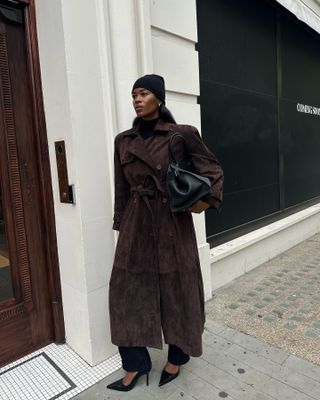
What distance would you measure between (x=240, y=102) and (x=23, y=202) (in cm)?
313

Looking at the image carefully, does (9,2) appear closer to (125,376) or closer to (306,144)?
(125,376)

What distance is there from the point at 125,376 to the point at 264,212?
3.49 meters

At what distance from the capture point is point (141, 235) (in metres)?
2.12

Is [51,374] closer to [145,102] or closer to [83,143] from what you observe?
[83,143]

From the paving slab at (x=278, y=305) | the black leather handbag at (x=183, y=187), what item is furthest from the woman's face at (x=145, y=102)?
the paving slab at (x=278, y=305)

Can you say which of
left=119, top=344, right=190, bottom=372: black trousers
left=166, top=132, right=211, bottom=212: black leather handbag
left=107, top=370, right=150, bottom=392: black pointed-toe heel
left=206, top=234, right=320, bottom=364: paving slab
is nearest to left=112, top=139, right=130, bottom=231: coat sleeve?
left=166, top=132, right=211, bottom=212: black leather handbag

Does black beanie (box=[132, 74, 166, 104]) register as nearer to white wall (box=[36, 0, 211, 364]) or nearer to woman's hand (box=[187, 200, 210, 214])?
white wall (box=[36, 0, 211, 364])

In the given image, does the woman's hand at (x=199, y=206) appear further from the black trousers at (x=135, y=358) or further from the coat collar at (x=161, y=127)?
the black trousers at (x=135, y=358)

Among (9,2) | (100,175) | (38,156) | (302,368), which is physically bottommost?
(302,368)

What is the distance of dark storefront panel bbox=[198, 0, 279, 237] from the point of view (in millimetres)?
3941

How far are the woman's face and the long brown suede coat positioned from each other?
0.11 metres

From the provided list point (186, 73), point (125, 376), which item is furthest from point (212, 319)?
point (186, 73)

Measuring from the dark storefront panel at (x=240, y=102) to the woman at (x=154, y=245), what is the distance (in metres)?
1.82

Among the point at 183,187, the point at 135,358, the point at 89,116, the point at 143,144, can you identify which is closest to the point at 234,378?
the point at 135,358
